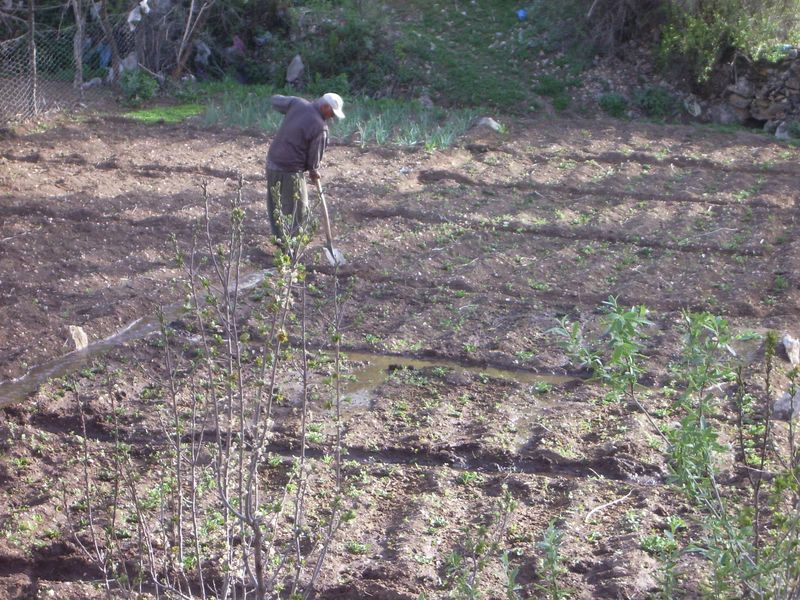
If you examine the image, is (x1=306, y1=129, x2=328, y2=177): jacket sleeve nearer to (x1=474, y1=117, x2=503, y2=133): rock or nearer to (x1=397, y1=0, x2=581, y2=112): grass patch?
(x1=474, y1=117, x2=503, y2=133): rock

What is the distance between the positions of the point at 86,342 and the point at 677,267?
5.07 meters

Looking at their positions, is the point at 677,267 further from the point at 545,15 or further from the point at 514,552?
the point at 545,15

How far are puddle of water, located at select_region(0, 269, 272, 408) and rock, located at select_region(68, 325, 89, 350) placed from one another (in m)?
0.03

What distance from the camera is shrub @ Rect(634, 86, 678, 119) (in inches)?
619

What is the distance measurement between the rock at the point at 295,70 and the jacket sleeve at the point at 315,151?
8947mm

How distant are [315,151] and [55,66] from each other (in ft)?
26.8

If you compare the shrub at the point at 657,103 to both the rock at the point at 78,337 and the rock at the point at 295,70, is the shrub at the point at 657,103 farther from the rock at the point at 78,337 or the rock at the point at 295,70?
the rock at the point at 78,337

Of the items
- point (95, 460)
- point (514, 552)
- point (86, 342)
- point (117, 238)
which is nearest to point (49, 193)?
point (117, 238)

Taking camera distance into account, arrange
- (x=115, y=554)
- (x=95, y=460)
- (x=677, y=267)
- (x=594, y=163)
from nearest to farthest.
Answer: (x=115, y=554) < (x=95, y=460) < (x=677, y=267) < (x=594, y=163)

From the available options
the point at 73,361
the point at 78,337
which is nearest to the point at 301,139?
the point at 78,337

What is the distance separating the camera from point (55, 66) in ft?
48.0

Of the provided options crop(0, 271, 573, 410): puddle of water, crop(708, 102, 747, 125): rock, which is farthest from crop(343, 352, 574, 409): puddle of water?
crop(708, 102, 747, 125): rock

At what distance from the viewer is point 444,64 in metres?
17.0

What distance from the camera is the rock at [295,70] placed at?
54.8 ft
